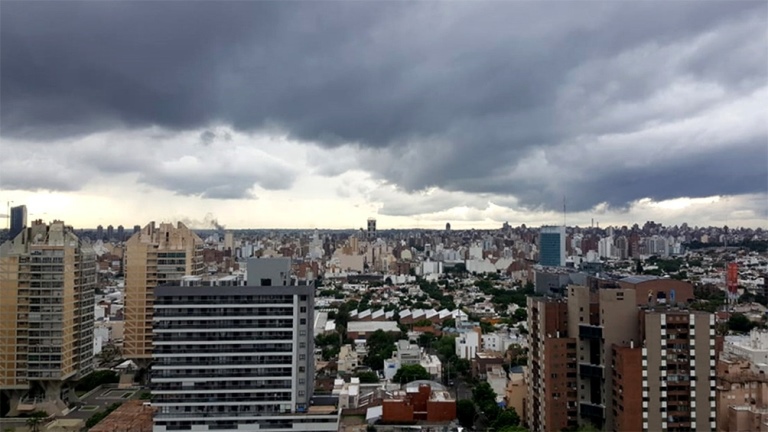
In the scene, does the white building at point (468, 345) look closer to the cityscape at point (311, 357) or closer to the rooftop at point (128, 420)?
the cityscape at point (311, 357)

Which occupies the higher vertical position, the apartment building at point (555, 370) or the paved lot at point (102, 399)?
the apartment building at point (555, 370)

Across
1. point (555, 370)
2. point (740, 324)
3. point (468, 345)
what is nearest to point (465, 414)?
point (555, 370)

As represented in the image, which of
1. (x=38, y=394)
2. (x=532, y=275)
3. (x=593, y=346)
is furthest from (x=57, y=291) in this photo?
(x=532, y=275)

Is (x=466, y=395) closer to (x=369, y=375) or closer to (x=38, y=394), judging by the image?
(x=369, y=375)

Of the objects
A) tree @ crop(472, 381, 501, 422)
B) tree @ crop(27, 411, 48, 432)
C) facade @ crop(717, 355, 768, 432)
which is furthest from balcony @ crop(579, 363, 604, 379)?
tree @ crop(27, 411, 48, 432)

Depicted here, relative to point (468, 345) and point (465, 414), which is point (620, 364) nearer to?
point (465, 414)

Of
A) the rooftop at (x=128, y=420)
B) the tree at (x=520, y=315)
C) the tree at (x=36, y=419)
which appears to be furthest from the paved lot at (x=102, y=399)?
the tree at (x=520, y=315)
